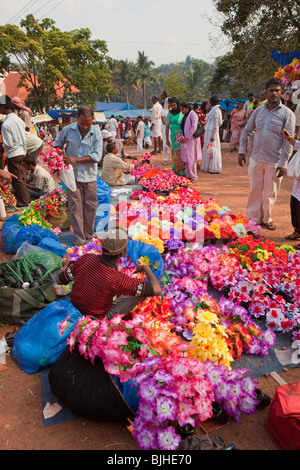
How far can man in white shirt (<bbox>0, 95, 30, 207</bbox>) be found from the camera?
6305 millimetres

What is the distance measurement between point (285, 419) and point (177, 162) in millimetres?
7454

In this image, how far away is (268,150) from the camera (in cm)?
515

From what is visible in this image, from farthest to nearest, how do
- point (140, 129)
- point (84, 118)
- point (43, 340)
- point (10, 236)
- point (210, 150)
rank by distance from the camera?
point (140, 129)
point (210, 150)
point (10, 236)
point (84, 118)
point (43, 340)

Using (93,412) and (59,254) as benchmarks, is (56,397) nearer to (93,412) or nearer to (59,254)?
(93,412)

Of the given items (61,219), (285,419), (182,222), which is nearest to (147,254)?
(182,222)

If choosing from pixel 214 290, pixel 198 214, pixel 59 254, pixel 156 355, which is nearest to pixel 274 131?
pixel 198 214

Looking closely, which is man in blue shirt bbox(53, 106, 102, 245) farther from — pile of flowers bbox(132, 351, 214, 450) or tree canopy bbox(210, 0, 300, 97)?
tree canopy bbox(210, 0, 300, 97)

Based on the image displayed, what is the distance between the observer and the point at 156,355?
2209mm

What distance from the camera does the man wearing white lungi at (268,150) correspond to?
16.1ft

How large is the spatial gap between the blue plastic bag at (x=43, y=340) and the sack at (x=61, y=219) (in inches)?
120

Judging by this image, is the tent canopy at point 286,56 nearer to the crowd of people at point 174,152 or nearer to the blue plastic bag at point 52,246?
the crowd of people at point 174,152

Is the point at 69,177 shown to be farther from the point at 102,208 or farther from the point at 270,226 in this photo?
the point at 270,226

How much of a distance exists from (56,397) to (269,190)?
455 cm

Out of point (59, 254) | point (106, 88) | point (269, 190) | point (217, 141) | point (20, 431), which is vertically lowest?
point (20, 431)
